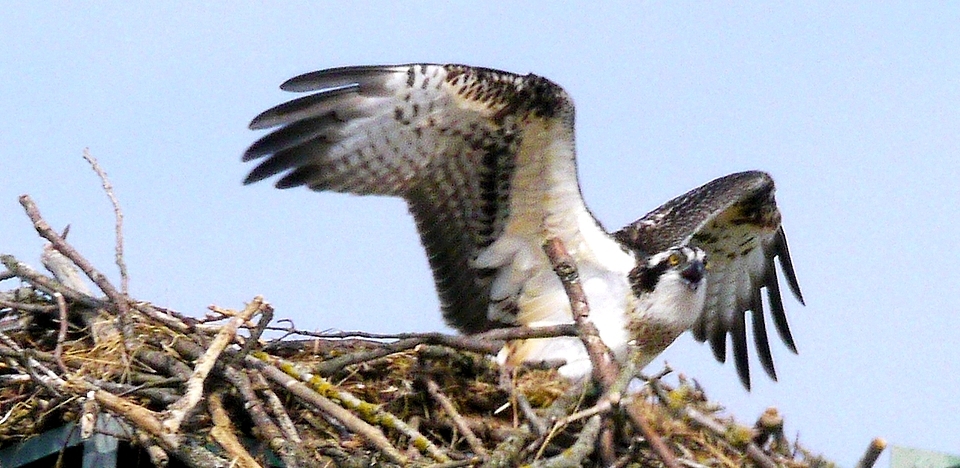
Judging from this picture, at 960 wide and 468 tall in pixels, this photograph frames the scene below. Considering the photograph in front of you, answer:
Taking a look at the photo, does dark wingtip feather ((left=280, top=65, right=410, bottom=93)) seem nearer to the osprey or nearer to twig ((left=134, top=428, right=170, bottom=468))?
the osprey

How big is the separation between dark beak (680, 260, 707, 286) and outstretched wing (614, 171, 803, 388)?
43 centimetres

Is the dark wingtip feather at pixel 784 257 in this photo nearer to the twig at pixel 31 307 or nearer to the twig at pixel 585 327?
the twig at pixel 585 327

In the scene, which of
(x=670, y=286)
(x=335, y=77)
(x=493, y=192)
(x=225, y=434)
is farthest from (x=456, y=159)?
(x=225, y=434)

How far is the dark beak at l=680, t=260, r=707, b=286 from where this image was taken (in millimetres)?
5523

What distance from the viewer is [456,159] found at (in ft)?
18.2

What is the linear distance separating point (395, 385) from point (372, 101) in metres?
1.26

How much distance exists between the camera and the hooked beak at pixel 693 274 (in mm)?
5523

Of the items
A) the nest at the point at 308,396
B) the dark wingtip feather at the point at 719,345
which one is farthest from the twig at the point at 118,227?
the dark wingtip feather at the point at 719,345

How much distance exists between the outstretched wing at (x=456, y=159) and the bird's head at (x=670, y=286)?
31cm

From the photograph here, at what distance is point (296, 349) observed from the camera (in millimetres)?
4941

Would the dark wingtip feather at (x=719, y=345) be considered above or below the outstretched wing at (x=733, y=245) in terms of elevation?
below

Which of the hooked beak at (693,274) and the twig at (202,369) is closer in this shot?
the twig at (202,369)

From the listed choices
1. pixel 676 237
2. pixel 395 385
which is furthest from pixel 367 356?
pixel 676 237

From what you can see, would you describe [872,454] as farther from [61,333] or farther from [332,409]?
[61,333]
